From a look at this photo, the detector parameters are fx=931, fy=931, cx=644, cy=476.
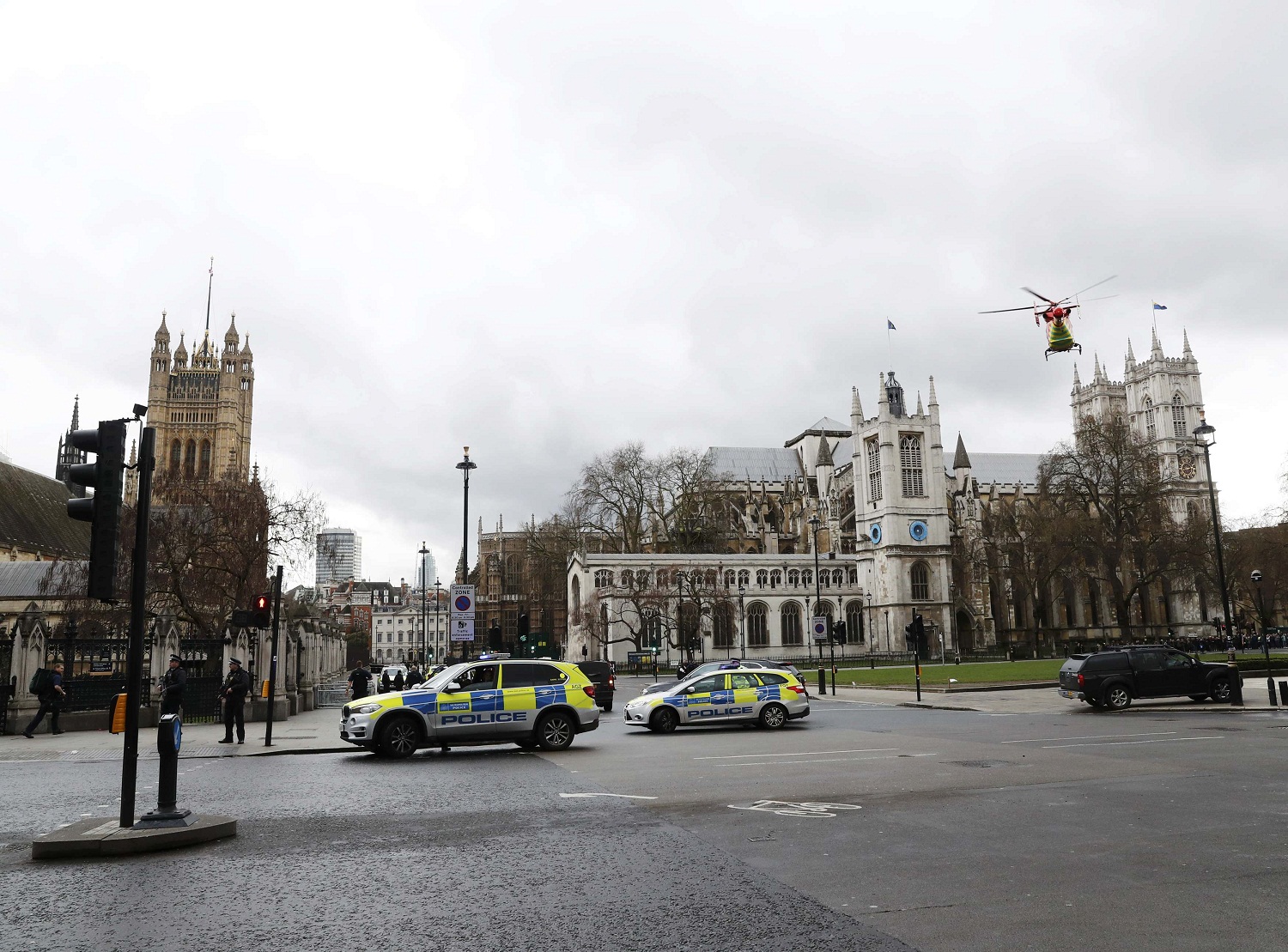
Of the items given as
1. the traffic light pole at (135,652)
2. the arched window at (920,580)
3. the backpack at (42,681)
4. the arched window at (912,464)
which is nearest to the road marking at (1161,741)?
the traffic light pole at (135,652)

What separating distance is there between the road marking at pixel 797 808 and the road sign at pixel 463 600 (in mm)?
14858

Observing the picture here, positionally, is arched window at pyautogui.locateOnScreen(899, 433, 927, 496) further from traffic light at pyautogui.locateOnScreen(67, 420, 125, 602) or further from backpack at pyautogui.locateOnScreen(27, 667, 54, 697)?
traffic light at pyautogui.locateOnScreen(67, 420, 125, 602)

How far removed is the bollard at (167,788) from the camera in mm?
8758

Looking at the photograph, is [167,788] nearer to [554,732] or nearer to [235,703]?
[554,732]

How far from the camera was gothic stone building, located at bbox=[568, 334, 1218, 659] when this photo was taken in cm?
6750

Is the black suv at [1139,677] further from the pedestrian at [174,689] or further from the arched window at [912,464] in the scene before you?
the arched window at [912,464]

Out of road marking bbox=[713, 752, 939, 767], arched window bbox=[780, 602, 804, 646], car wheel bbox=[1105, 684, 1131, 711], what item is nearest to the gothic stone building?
arched window bbox=[780, 602, 804, 646]

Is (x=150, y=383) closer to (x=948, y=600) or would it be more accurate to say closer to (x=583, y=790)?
(x=948, y=600)

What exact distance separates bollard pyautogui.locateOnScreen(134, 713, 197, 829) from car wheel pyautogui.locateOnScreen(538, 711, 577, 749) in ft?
25.6

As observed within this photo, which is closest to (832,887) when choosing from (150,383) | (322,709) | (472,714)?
(472,714)

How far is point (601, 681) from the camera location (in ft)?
93.6

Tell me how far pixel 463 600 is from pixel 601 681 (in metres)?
6.18

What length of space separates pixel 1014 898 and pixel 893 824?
2644 millimetres

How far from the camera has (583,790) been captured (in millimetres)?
11414
